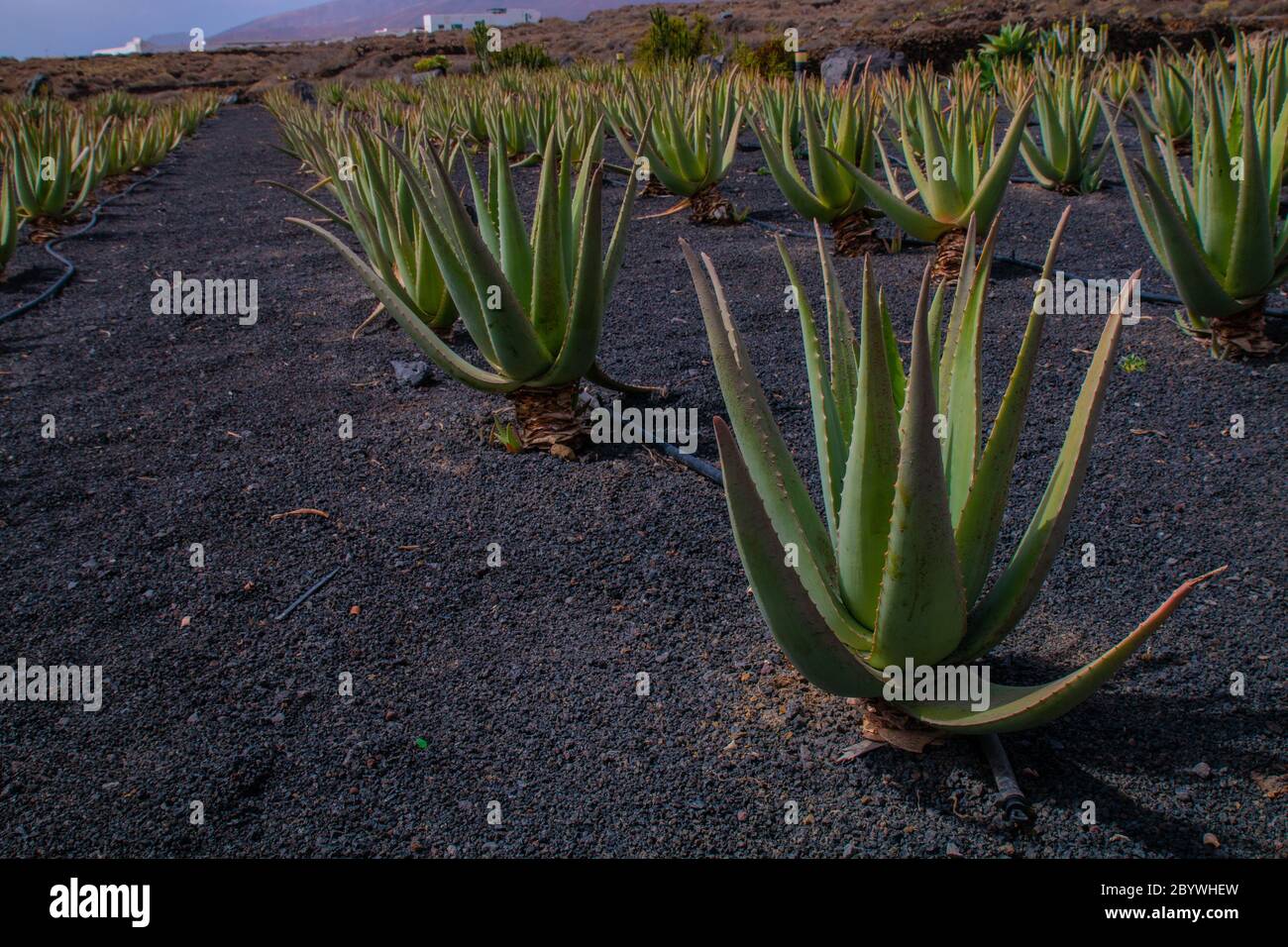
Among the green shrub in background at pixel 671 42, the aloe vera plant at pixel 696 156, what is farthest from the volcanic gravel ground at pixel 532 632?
the green shrub in background at pixel 671 42

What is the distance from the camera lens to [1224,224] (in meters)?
2.83

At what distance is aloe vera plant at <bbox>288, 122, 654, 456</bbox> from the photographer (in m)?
2.35

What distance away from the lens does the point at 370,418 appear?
3.03 meters

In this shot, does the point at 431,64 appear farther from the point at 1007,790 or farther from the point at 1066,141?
the point at 1007,790

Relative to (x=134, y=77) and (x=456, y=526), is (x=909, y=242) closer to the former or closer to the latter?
(x=456, y=526)

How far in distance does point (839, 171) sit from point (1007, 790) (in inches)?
144

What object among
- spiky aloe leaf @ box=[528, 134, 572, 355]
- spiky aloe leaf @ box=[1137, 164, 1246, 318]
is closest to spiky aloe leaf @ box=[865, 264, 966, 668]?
spiky aloe leaf @ box=[528, 134, 572, 355]

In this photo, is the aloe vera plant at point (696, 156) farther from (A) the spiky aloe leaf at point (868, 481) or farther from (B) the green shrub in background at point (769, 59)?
(B) the green shrub in background at point (769, 59)

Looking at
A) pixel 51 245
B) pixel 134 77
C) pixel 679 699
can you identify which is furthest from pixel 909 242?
pixel 134 77

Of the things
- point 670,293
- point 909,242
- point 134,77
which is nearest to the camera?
point 670,293

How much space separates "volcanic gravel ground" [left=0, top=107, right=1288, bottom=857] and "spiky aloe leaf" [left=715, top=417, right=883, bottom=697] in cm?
28

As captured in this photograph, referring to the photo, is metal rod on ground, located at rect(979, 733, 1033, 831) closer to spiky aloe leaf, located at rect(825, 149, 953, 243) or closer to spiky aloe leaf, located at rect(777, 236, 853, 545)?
spiky aloe leaf, located at rect(777, 236, 853, 545)

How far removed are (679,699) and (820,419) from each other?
602mm

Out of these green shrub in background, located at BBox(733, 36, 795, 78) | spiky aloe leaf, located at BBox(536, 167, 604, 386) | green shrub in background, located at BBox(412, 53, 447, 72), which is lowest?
spiky aloe leaf, located at BBox(536, 167, 604, 386)
